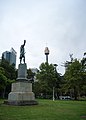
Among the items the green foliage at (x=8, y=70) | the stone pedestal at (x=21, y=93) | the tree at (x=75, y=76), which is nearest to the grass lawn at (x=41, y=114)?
the stone pedestal at (x=21, y=93)

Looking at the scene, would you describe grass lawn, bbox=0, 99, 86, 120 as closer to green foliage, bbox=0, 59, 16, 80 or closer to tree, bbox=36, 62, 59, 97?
tree, bbox=36, 62, 59, 97

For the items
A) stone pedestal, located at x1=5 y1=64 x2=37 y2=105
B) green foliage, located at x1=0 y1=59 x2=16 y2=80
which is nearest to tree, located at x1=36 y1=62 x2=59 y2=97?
green foliage, located at x1=0 y1=59 x2=16 y2=80

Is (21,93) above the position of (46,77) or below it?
below

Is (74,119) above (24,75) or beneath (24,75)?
beneath

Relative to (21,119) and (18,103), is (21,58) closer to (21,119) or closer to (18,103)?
(18,103)

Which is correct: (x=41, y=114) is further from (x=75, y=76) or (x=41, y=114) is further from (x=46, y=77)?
(x=46, y=77)

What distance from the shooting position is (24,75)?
25.8 m

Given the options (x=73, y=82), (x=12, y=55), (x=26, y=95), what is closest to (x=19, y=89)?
(x=26, y=95)

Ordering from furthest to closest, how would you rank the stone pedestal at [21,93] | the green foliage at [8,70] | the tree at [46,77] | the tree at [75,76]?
1. the green foliage at [8,70]
2. the tree at [46,77]
3. the tree at [75,76]
4. the stone pedestal at [21,93]

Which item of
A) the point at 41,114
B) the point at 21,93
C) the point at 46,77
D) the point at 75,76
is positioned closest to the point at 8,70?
the point at 46,77

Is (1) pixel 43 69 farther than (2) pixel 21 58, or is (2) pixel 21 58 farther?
(1) pixel 43 69

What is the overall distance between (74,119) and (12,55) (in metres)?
74.2

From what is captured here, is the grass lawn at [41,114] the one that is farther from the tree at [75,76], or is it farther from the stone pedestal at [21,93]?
the tree at [75,76]

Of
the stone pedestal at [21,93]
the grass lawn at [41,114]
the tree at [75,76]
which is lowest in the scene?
the grass lawn at [41,114]
